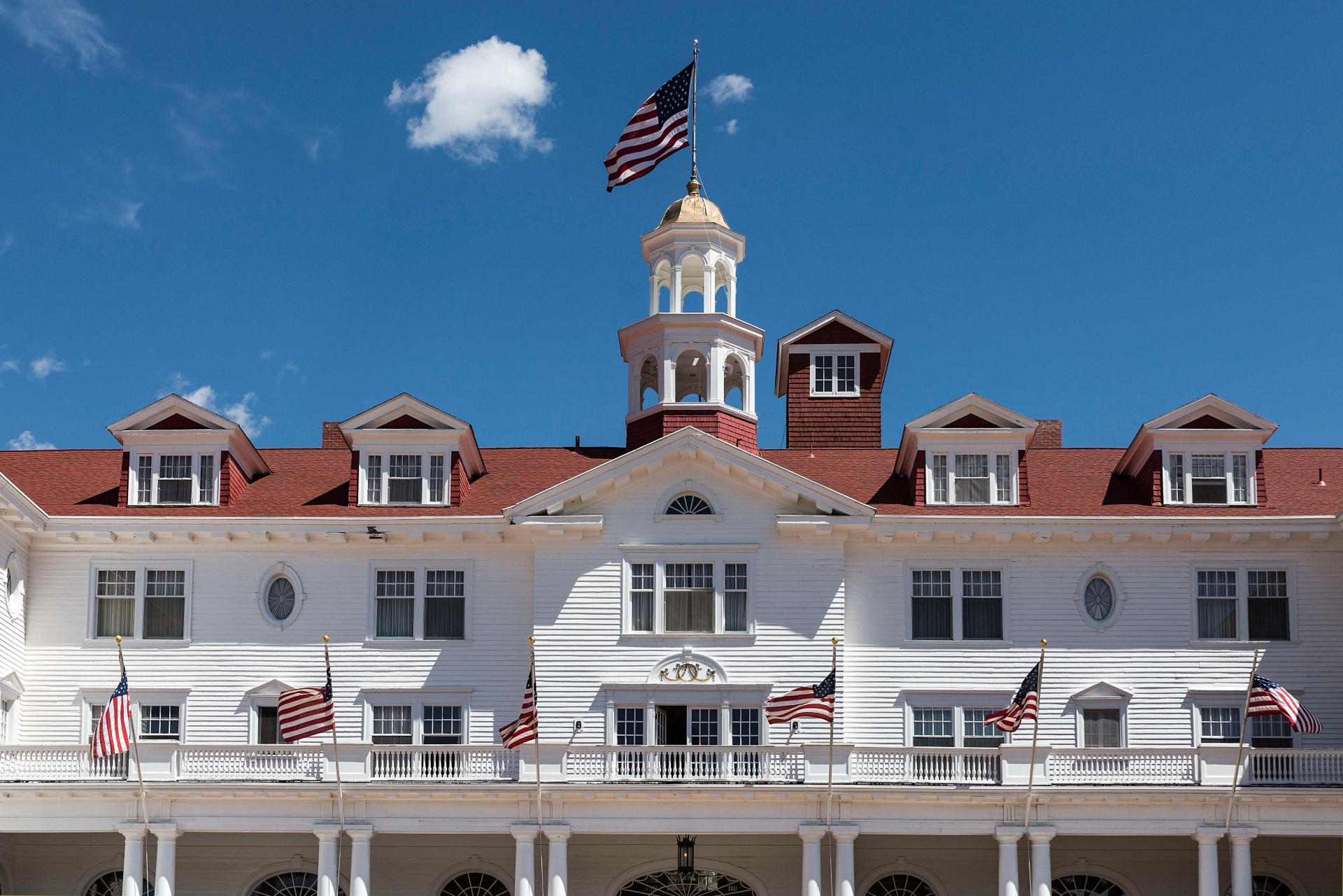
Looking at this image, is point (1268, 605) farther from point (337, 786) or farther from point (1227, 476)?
point (337, 786)

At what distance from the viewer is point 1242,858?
41.5 metres

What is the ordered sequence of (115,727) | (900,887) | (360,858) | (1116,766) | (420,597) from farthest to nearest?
(420,597), (900,887), (1116,766), (360,858), (115,727)

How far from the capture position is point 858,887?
44.8 metres

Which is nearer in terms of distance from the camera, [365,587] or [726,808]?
[726,808]

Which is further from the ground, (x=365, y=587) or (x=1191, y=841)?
(x=365, y=587)

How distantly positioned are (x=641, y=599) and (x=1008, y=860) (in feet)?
35.1

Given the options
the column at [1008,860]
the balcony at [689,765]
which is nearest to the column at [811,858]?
the balcony at [689,765]

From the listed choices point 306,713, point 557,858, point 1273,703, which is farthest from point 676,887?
point 1273,703

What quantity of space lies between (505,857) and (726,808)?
21.4ft

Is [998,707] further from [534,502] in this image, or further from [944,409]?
[534,502]

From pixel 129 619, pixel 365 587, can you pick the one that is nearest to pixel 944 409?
pixel 365 587

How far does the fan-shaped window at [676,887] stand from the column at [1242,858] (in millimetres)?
11273

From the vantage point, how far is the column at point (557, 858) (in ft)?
138

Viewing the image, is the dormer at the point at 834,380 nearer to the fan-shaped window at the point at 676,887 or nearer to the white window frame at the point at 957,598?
the white window frame at the point at 957,598
